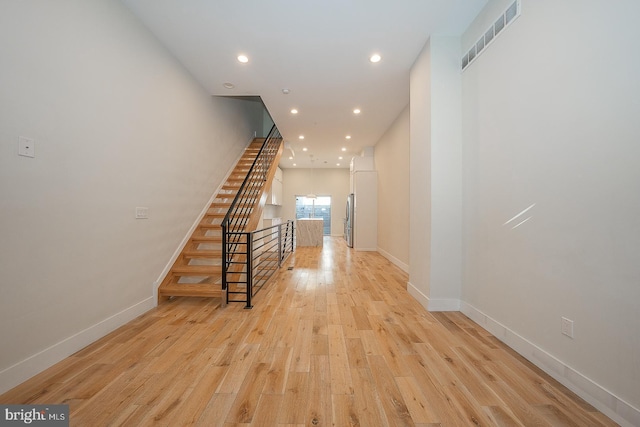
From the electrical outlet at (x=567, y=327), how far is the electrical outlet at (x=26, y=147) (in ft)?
12.1

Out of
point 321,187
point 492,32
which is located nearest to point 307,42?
point 492,32

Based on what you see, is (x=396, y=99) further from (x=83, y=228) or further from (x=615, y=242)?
(x=83, y=228)

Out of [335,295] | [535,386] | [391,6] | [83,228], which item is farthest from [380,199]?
[83,228]

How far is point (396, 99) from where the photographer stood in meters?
4.47

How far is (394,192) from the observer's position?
566 cm

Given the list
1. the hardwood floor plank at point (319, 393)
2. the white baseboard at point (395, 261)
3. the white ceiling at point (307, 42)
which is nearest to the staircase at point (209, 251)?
the hardwood floor plank at point (319, 393)

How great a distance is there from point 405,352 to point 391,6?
318cm

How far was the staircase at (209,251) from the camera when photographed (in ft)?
10.3

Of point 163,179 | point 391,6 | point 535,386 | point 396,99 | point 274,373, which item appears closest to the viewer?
point 535,386

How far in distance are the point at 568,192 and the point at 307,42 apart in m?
2.94

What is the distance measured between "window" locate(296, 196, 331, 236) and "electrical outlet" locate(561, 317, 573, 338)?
33.1 feet

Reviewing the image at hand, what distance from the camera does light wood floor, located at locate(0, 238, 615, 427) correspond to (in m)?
1.35

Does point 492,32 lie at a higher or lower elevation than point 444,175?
higher

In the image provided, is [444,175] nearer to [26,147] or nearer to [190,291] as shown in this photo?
[190,291]
